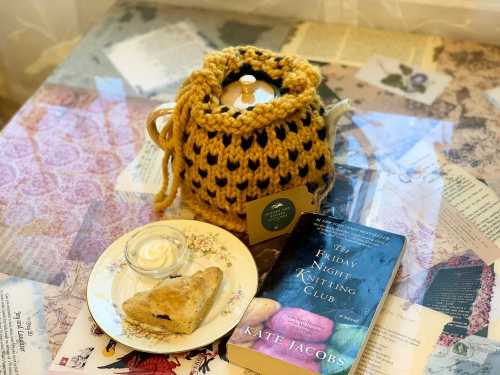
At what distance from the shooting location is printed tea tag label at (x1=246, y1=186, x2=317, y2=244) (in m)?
0.75

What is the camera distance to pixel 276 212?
76 cm

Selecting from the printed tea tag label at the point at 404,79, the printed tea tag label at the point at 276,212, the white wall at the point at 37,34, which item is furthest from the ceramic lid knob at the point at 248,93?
the white wall at the point at 37,34

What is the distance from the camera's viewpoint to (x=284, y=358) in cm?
62

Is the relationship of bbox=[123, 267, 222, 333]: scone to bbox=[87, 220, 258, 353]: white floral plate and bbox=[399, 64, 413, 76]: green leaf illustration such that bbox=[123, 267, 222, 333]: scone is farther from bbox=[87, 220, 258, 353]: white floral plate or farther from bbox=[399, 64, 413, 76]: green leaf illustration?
bbox=[399, 64, 413, 76]: green leaf illustration

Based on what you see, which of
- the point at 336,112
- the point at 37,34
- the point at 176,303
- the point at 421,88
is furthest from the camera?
the point at 37,34

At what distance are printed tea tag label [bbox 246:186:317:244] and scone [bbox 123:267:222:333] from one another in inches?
4.0

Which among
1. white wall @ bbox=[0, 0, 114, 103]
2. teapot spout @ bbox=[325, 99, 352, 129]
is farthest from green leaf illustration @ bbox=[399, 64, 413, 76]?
white wall @ bbox=[0, 0, 114, 103]

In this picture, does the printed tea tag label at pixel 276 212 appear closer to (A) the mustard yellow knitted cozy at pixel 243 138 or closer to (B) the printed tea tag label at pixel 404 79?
(A) the mustard yellow knitted cozy at pixel 243 138

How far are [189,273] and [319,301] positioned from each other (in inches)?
6.8

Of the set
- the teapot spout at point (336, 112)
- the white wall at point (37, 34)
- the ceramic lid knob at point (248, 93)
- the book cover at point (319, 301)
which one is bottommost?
the white wall at point (37, 34)

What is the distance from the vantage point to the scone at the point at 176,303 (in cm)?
66

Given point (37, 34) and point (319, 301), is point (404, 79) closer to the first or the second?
point (319, 301)

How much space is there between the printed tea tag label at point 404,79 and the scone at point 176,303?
0.51m

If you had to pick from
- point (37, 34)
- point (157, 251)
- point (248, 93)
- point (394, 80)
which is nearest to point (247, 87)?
point (248, 93)
